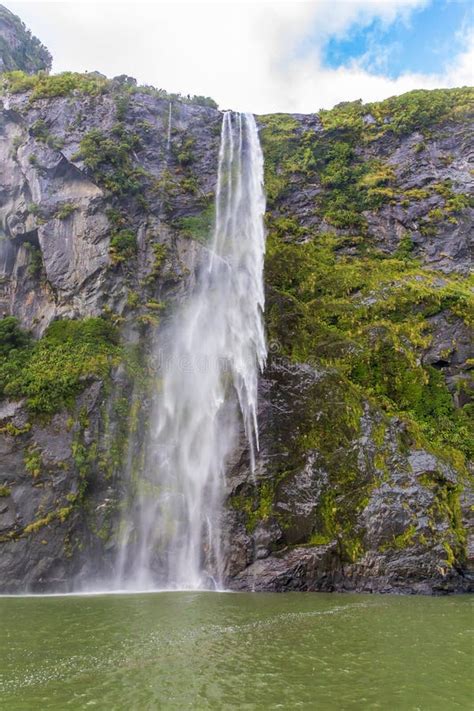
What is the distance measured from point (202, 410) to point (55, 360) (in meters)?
6.34

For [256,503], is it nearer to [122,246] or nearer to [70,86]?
[122,246]

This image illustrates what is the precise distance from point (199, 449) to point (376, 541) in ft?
24.3

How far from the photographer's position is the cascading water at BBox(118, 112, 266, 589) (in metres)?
18.1

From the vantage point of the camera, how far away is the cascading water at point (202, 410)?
18094 millimetres

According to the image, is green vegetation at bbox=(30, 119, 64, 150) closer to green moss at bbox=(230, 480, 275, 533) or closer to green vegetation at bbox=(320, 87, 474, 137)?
green vegetation at bbox=(320, 87, 474, 137)

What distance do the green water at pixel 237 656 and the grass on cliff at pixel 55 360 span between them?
845cm

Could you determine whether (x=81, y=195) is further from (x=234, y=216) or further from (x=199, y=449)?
(x=199, y=449)

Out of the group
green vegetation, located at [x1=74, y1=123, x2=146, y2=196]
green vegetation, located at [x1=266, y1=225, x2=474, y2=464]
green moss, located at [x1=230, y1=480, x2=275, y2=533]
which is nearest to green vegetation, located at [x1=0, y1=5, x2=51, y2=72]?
green vegetation, located at [x1=74, y1=123, x2=146, y2=196]

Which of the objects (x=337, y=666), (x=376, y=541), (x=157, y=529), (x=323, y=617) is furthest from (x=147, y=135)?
(x=337, y=666)

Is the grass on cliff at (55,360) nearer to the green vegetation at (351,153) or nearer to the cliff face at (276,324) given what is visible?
the cliff face at (276,324)

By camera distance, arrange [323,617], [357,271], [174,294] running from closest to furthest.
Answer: [323,617]
[174,294]
[357,271]

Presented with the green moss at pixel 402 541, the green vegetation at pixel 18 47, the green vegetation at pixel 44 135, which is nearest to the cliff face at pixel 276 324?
the green moss at pixel 402 541

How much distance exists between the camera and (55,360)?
70.9 feet

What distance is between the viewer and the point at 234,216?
28906 mm
